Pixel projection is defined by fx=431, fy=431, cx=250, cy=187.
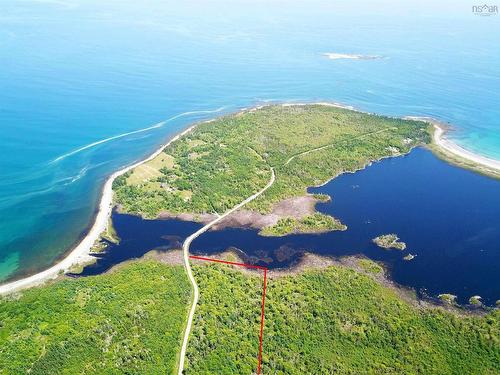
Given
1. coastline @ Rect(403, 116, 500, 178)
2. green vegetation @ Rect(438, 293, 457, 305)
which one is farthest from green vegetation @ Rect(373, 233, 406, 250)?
coastline @ Rect(403, 116, 500, 178)

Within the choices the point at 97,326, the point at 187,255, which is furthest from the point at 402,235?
the point at 97,326

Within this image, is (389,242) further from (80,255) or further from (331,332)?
(80,255)

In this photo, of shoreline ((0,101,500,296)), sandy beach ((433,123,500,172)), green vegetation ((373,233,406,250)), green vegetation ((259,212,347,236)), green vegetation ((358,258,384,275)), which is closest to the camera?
shoreline ((0,101,500,296))

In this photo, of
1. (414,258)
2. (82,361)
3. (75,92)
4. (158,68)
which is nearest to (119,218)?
(82,361)

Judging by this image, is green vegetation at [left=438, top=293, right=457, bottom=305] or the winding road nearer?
the winding road

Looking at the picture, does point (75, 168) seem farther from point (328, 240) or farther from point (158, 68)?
point (158, 68)

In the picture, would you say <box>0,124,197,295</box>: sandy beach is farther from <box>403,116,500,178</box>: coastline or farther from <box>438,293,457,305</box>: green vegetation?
<box>403,116,500,178</box>: coastline
